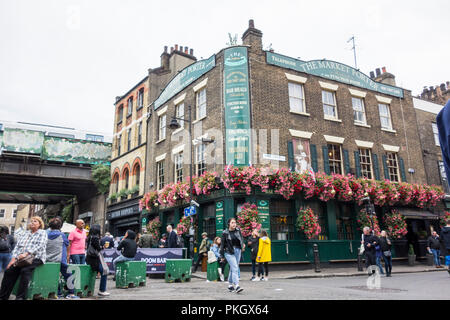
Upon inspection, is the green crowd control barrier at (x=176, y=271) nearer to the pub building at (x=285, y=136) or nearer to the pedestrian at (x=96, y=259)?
the pedestrian at (x=96, y=259)

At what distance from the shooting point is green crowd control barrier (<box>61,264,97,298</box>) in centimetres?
764

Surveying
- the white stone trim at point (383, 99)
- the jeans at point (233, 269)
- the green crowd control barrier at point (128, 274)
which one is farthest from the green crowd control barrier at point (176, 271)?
the white stone trim at point (383, 99)

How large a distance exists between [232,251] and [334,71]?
590 inches

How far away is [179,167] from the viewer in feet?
64.4

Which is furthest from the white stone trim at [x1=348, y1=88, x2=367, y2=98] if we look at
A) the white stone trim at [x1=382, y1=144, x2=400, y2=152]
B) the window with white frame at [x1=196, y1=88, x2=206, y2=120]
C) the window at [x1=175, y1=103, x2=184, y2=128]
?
the window at [x1=175, y1=103, x2=184, y2=128]

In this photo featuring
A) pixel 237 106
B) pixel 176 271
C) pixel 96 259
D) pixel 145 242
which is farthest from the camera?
pixel 237 106

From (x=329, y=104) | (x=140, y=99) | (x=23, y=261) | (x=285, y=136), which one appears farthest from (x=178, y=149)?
(x=23, y=261)

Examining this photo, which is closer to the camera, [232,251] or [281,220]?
[232,251]

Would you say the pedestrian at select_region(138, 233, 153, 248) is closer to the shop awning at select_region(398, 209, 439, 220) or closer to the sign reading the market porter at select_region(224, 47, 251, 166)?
the sign reading the market porter at select_region(224, 47, 251, 166)

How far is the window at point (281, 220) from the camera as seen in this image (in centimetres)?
1581

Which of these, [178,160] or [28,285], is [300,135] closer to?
[178,160]

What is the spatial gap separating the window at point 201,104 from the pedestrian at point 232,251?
421 inches

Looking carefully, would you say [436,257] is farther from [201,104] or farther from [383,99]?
[201,104]

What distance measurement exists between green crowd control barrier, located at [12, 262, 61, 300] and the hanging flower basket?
35.8ft
